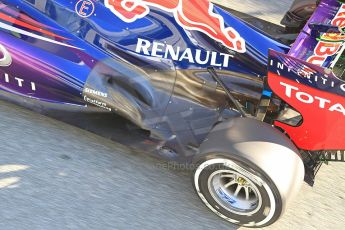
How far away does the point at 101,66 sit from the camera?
126 inches

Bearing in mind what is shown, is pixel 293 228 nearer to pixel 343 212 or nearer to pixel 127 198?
pixel 343 212

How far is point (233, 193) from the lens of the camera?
10.1 feet

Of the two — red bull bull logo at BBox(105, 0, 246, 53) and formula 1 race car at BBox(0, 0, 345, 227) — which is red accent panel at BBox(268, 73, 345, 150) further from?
red bull bull logo at BBox(105, 0, 246, 53)

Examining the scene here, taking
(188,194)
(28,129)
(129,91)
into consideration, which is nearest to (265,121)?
(188,194)

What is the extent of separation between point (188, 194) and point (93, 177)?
669mm

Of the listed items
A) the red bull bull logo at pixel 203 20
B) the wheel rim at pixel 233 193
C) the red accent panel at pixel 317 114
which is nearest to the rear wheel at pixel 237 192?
the wheel rim at pixel 233 193

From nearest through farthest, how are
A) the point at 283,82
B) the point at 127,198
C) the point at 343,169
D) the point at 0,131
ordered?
the point at 283,82
the point at 127,198
the point at 0,131
the point at 343,169

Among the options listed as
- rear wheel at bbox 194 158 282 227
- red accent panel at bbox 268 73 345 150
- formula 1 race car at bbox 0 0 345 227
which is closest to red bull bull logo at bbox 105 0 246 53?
formula 1 race car at bbox 0 0 345 227

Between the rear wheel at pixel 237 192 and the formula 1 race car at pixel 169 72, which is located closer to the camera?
the rear wheel at pixel 237 192

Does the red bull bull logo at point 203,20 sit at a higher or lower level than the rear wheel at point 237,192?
higher

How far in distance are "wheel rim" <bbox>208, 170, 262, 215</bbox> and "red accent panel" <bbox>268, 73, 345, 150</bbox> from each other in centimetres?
49

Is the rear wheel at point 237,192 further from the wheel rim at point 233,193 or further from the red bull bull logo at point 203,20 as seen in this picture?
the red bull bull logo at point 203,20

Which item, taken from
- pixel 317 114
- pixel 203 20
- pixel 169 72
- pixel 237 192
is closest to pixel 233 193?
pixel 237 192

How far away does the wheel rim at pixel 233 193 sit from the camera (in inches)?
118
